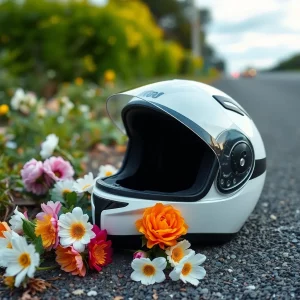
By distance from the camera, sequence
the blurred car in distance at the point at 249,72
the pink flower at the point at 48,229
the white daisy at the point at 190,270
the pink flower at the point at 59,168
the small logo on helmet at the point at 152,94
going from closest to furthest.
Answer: the white daisy at the point at 190,270 < the pink flower at the point at 48,229 < the small logo on helmet at the point at 152,94 < the pink flower at the point at 59,168 < the blurred car in distance at the point at 249,72

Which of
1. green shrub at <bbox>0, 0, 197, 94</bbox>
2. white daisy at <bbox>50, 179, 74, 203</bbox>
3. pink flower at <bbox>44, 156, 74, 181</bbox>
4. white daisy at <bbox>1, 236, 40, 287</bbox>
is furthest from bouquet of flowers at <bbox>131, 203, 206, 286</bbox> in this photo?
green shrub at <bbox>0, 0, 197, 94</bbox>

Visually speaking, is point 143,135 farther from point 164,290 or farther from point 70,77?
point 70,77

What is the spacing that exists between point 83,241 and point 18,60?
269 inches

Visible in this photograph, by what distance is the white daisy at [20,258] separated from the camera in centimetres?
164

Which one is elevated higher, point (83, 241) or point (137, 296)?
point (83, 241)

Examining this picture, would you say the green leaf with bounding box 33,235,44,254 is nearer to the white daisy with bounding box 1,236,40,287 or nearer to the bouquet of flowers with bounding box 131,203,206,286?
the white daisy with bounding box 1,236,40,287

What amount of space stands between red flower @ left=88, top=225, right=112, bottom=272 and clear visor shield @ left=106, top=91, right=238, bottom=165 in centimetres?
52

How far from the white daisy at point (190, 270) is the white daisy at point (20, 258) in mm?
477

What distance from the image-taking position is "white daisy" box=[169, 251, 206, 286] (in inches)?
68.8

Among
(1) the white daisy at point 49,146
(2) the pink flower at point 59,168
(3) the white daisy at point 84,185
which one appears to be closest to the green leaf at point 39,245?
(3) the white daisy at point 84,185

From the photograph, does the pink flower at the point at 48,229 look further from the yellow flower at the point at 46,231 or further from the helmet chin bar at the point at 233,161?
the helmet chin bar at the point at 233,161

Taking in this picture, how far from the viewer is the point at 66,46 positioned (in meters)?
8.16

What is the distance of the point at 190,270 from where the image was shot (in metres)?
1.78

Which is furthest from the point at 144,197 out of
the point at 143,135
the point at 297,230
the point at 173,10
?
the point at 173,10
